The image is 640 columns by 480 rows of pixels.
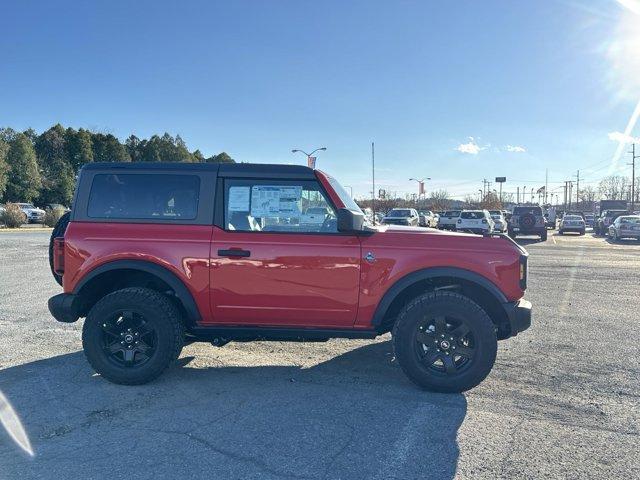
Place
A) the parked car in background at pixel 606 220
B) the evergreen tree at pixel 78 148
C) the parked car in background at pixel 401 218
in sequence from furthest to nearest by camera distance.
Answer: the evergreen tree at pixel 78 148
the parked car in background at pixel 606 220
the parked car in background at pixel 401 218

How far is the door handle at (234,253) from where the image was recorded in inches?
165

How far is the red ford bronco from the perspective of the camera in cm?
416

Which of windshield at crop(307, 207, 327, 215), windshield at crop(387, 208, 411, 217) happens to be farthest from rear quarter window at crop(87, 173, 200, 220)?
windshield at crop(387, 208, 411, 217)

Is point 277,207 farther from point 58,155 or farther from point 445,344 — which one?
point 58,155

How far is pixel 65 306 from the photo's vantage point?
14.1 ft

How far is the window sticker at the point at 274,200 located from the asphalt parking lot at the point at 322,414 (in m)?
1.60

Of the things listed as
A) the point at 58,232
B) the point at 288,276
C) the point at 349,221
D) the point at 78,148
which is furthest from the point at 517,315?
the point at 78,148

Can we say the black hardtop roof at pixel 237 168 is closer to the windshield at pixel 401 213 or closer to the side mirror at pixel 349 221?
the side mirror at pixel 349 221

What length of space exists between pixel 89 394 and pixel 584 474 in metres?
3.86

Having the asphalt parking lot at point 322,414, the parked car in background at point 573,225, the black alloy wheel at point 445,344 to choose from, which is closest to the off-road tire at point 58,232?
the asphalt parking lot at point 322,414

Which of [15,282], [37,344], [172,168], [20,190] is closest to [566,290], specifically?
[172,168]

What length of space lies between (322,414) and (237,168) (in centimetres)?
231

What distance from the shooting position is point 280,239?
421 cm

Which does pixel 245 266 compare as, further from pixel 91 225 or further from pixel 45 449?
pixel 45 449
